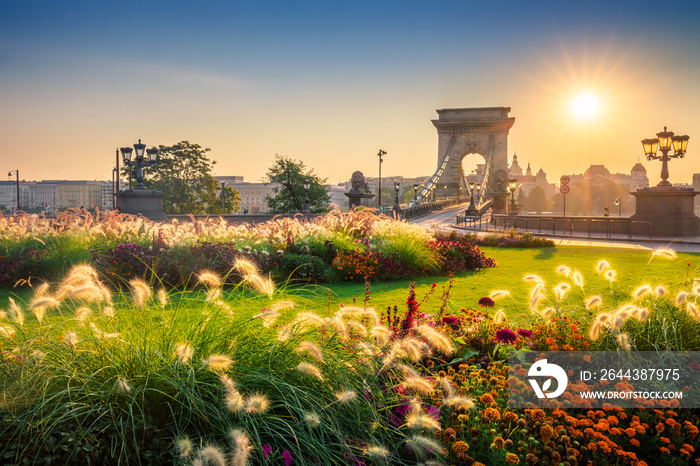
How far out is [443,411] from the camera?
3127 millimetres

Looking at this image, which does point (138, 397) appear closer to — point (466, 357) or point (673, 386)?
point (466, 357)

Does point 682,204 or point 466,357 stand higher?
point 682,204

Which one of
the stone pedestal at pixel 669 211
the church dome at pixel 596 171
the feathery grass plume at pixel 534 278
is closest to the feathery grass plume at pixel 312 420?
the feathery grass plume at pixel 534 278

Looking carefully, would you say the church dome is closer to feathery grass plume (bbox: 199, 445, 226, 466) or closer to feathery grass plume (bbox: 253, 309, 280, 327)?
feathery grass plume (bbox: 253, 309, 280, 327)

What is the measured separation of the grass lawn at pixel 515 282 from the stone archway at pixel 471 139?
202 feet

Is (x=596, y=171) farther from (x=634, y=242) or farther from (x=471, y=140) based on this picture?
(x=634, y=242)

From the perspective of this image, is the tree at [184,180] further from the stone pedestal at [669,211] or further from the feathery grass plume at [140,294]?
the feathery grass plume at [140,294]

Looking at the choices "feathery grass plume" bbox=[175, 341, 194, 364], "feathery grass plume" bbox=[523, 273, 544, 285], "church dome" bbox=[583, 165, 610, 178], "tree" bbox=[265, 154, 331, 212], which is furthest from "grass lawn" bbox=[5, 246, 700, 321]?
"church dome" bbox=[583, 165, 610, 178]

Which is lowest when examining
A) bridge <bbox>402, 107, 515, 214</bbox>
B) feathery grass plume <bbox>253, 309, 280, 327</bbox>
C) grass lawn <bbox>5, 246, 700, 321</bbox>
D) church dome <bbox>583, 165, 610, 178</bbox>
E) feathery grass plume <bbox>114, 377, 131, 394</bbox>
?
grass lawn <bbox>5, 246, 700, 321</bbox>

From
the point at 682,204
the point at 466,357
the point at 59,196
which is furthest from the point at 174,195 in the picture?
the point at 59,196

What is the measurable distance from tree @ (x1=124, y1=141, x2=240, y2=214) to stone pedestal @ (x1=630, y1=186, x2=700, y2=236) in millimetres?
38249

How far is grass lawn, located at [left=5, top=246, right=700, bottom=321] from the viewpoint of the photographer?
271 inches

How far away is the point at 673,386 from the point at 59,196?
219 metres

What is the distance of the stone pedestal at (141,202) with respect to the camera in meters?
21.6
